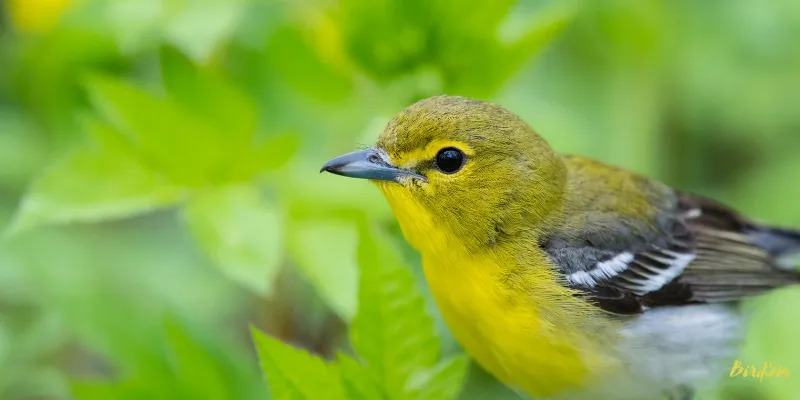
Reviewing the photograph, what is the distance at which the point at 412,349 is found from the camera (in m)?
1.64

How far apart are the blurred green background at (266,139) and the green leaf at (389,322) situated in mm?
92

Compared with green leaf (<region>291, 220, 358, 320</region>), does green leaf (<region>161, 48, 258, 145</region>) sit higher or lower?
higher

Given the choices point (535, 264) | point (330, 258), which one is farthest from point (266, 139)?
point (535, 264)

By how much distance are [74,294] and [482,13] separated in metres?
1.60

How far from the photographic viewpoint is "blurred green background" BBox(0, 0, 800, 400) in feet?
7.14

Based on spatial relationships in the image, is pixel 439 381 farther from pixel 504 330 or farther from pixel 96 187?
pixel 96 187

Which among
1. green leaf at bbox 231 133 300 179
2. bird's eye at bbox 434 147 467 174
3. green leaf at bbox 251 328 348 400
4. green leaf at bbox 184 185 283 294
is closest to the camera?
green leaf at bbox 251 328 348 400

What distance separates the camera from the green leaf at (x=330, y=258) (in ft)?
6.93

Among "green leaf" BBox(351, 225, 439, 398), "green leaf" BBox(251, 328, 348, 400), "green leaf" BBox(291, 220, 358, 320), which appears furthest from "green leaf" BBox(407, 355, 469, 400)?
"green leaf" BBox(291, 220, 358, 320)

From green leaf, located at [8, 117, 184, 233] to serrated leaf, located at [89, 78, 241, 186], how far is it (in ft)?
0.13

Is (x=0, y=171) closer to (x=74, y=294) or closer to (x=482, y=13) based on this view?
(x=74, y=294)

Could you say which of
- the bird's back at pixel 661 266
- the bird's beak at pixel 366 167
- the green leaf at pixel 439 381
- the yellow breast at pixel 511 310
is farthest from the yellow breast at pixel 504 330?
Result: the green leaf at pixel 439 381

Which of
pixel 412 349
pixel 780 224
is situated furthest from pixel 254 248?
pixel 780 224

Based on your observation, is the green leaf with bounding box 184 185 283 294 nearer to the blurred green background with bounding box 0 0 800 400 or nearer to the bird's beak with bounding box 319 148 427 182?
the blurred green background with bounding box 0 0 800 400
